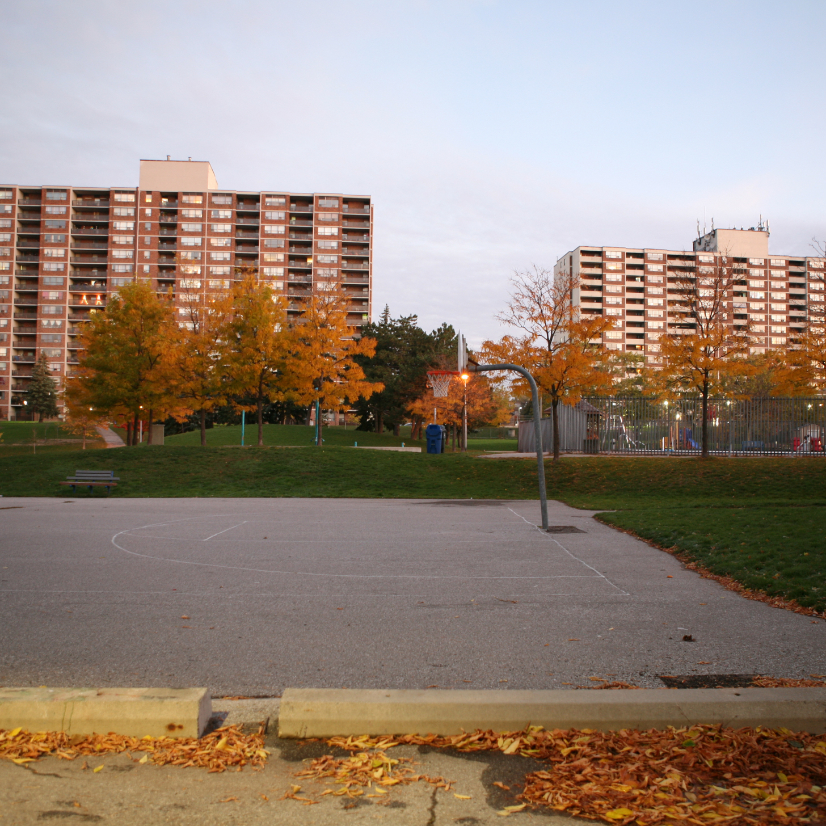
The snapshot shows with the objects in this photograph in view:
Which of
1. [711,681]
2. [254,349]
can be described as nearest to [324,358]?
[254,349]

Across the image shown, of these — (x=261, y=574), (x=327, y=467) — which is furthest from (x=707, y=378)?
(x=261, y=574)

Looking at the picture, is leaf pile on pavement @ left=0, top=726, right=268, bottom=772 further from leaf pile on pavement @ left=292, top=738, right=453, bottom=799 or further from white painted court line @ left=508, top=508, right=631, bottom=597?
white painted court line @ left=508, top=508, right=631, bottom=597

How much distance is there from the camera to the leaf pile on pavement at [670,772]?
9.69 feet

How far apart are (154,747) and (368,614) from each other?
3268 millimetres

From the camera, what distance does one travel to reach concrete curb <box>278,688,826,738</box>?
3734 mm

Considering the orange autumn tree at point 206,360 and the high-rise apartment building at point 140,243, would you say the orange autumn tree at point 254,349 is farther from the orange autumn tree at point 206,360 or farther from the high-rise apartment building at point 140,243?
the high-rise apartment building at point 140,243

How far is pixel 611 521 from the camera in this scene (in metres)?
14.7

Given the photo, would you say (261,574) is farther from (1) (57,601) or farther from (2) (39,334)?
(2) (39,334)

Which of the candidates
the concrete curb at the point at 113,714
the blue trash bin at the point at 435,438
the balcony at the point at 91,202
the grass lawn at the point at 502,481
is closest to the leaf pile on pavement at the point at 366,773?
the concrete curb at the point at 113,714

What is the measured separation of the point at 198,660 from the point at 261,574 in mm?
3593

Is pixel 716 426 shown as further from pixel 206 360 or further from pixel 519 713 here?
pixel 519 713

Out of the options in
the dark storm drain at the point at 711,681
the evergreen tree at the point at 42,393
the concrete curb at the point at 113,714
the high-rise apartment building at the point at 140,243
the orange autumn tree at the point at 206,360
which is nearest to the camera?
the concrete curb at the point at 113,714

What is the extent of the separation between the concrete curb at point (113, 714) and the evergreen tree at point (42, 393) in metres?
102

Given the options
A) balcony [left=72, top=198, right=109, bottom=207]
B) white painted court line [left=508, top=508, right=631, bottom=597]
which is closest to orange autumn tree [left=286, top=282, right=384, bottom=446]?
white painted court line [left=508, top=508, right=631, bottom=597]
